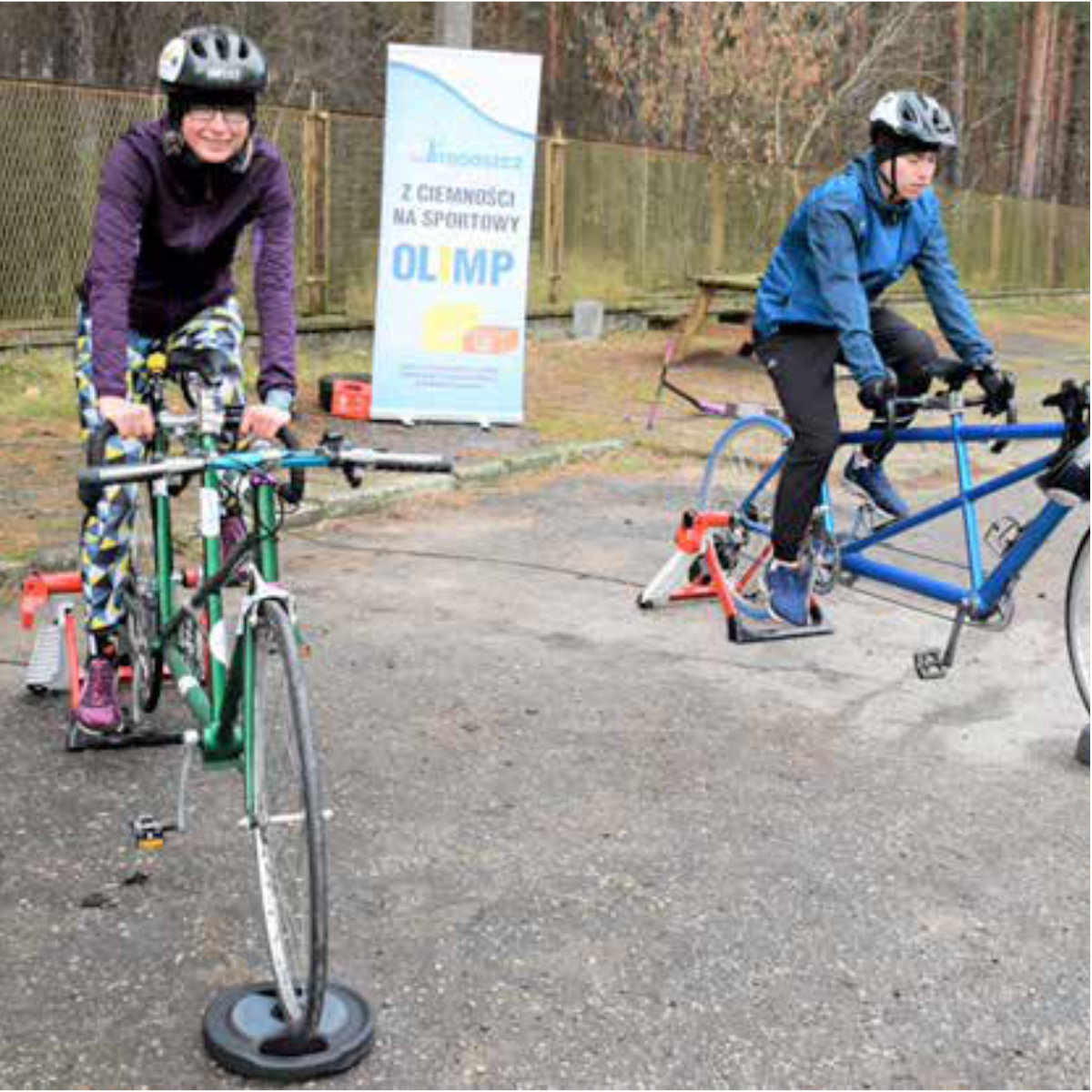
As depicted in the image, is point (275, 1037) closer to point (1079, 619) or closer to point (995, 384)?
point (1079, 619)

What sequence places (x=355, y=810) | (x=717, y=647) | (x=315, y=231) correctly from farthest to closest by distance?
(x=315, y=231) → (x=717, y=647) → (x=355, y=810)

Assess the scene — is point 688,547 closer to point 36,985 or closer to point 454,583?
point 454,583

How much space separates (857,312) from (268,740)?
2952 millimetres

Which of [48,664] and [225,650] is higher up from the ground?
[225,650]

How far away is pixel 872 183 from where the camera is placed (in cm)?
555

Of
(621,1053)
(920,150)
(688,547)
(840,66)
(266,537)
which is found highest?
(840,66)

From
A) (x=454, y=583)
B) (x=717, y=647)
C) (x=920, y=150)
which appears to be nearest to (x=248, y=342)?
(x=454, y=583)

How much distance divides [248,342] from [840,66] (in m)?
16.0

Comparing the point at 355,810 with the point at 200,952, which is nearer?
the point at 200,952

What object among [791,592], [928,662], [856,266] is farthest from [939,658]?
[856,266]

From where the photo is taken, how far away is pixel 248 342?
13.3m

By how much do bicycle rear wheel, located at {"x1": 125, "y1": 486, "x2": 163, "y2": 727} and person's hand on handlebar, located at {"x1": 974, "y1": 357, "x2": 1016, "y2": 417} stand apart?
2937mm

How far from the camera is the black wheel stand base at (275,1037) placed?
3.14m

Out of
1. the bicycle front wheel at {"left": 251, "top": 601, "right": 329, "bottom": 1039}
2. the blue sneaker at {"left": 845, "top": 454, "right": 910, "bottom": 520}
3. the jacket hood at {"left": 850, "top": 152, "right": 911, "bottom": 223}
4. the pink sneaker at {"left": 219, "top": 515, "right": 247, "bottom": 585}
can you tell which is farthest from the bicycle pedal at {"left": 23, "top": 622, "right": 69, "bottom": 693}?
the jacket hood at {"left": 850, "top": 152, "right": 911, "bottom": 223}
